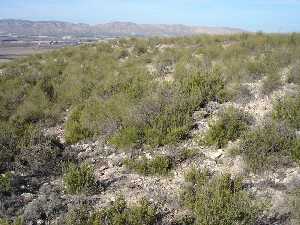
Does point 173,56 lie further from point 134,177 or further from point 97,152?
point 134,177

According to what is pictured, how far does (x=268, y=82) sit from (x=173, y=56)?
19.4ft

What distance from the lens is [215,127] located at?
9.66m

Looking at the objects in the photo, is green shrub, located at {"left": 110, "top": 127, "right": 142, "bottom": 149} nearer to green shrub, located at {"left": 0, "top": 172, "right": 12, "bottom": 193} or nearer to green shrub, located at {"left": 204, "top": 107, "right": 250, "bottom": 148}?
green shrub, located at {"left": 204, "top": 107, "right": 250, "bottom": 148}

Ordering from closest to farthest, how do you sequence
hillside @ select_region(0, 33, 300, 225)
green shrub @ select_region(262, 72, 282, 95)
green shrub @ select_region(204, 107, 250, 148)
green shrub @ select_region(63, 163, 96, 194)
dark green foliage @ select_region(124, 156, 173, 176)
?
hillside @ select_region(0, 33, 300, 225), green shrub @ select_region(63, 163, 96, 194), dark green foliage @ select_region(124, 156, 173, 176), green shrub @ select_region(204, 107, 250, 148), green shrub @ select_region(262, 72, 282, 95)

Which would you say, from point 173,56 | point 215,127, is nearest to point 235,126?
point 215,127

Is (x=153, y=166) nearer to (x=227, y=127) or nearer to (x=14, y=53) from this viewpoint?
(x=227, y=127)

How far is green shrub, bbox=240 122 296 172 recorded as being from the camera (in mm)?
8391

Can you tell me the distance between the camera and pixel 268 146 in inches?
343

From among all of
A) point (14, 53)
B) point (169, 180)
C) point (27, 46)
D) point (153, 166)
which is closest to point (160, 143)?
point (153, 166)

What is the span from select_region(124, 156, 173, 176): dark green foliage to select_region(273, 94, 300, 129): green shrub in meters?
2.96

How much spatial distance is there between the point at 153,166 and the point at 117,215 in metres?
2.18

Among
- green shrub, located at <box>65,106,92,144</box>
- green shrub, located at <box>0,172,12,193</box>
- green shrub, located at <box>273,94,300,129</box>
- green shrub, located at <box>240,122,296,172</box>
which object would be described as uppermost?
green shrub, located at <box>273,94,300,129</box>

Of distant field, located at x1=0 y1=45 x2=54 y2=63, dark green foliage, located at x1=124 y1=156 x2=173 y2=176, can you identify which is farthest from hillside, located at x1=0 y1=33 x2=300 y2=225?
distant field, located at x1=0 y1=45 x2=54 y2=63

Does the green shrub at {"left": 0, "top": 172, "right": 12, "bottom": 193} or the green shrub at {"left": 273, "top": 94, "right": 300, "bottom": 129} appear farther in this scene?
the green shrub at {"left": 273, "top": 94, "right": 300, "bottom": 129}
